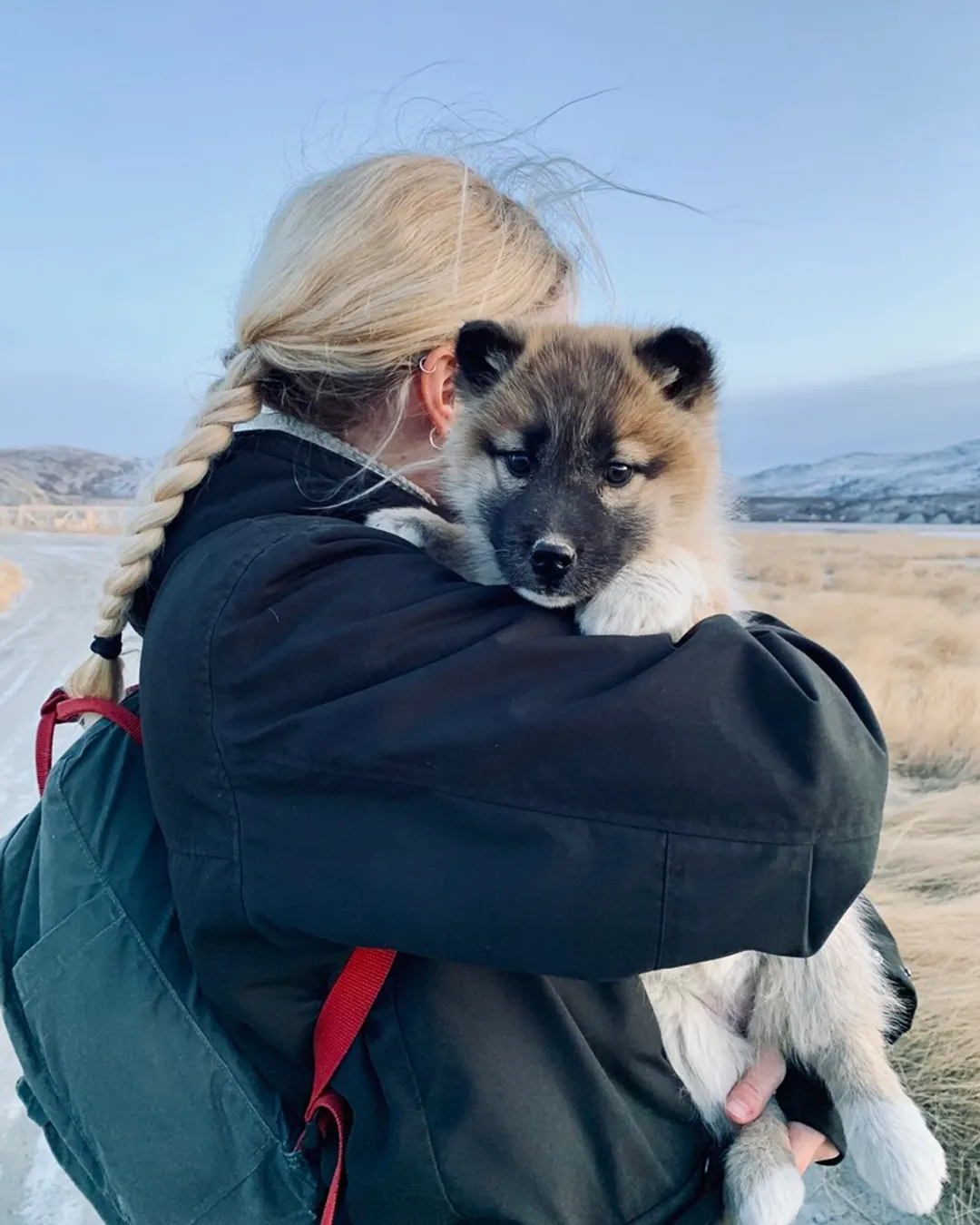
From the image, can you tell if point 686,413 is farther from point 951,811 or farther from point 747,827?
point 951,811

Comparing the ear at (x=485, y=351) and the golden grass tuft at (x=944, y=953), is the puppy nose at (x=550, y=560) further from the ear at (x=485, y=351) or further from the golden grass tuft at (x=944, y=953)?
the golden grass tuft at (x=944, y=953)

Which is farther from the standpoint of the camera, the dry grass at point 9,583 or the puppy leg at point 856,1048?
the dry grass at point 9,583

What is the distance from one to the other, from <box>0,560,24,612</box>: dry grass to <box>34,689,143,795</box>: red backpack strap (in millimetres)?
6988

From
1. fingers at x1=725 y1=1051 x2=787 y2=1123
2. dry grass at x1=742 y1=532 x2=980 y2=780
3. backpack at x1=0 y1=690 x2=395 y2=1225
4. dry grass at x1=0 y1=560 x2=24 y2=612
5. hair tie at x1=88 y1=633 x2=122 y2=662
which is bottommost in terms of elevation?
dry grass at x1=0 y1=560 x2=24 y2=612

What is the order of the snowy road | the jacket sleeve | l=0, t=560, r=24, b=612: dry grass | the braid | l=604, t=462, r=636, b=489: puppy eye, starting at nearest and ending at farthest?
the jacket sleeve
the braid
l=604, t=462, r=636, b=489: puppy eye
the snowy road
l=0, t=560, r=24, b=612: dry grass

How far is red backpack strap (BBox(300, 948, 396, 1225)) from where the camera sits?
1355 mm

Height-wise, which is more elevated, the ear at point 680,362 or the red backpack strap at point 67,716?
the ear at point 680,362

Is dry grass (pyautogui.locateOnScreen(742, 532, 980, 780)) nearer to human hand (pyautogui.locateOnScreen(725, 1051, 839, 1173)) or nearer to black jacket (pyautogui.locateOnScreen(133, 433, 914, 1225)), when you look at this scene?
human hand (pyautogui.locateOnScreen(725, 1051, 839, 1173))

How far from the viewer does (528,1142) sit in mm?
1316

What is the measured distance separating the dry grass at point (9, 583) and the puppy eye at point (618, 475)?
717 centimetres

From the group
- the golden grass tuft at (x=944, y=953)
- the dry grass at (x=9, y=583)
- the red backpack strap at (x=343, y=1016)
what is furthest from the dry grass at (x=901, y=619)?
the dry grass at (x=9, y=583)

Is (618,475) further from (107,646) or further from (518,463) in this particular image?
(107,646)

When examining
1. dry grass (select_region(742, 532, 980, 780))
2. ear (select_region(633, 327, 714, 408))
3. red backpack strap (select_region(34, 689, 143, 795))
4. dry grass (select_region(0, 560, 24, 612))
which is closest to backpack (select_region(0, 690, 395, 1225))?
red backpack strap (select_region(34, 689, 143, 795))

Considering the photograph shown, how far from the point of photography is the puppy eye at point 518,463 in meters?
2.16
